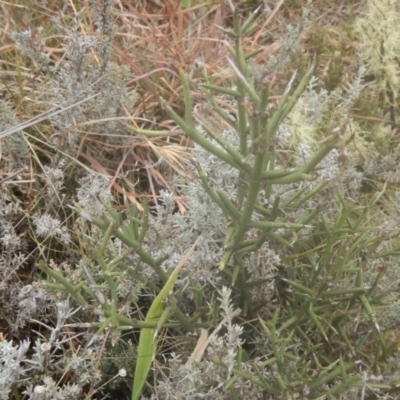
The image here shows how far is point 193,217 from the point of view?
4.99 feet

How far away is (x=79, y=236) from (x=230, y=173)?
1.38 feet

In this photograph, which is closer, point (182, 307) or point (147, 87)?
point (182, 307)

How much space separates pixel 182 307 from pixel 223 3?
1335mm

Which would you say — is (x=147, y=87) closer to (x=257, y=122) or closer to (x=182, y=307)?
(x=182, y=307)

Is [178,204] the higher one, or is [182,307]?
[178,204]

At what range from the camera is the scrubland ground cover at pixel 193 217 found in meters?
1.28

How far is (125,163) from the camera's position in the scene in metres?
1.94

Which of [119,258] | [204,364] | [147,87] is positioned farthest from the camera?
[147,87]

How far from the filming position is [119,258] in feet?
4.07

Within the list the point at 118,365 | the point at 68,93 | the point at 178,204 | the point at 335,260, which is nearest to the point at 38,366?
the point at 118,365

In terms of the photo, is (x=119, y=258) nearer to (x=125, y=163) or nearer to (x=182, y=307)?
(x=182, y=307)

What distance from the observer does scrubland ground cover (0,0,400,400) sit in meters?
1.28

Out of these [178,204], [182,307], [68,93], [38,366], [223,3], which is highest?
[223,3]

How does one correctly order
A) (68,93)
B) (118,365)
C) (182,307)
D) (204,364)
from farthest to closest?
(68,93) < (182,307) < (118,365) < (204,364)
